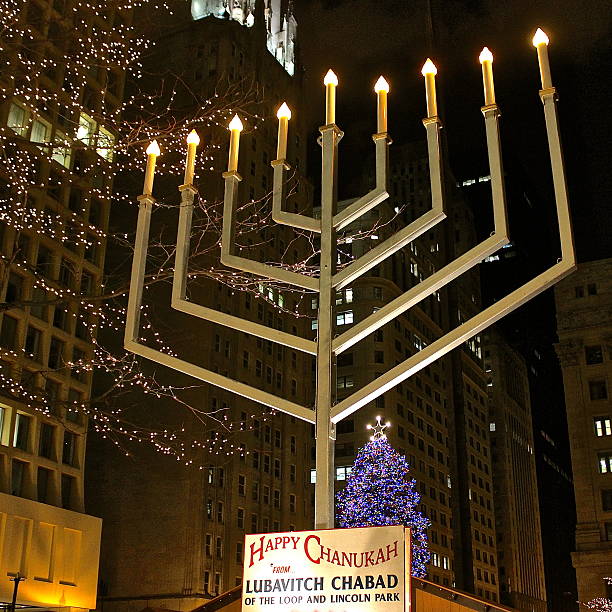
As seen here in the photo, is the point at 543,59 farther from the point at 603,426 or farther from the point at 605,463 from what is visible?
the point at 603,426

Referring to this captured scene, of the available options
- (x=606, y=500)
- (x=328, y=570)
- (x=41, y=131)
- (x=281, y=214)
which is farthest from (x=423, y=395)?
(x=328, y=570)

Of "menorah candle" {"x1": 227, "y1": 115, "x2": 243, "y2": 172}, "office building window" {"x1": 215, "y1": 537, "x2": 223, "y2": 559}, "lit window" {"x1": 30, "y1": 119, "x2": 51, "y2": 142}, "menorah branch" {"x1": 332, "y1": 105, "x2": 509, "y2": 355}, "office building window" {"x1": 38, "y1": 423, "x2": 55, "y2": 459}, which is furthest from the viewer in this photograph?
→ "office building window" {"x1": 215, "y1": 537, "x2": 223, "y2": 559}

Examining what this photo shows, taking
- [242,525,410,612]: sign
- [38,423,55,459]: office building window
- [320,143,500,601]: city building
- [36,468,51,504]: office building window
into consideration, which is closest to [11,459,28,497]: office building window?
[36,468,51,504]: office building window

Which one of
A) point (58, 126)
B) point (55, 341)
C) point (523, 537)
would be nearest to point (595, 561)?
point (55, 341)

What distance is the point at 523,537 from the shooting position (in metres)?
101

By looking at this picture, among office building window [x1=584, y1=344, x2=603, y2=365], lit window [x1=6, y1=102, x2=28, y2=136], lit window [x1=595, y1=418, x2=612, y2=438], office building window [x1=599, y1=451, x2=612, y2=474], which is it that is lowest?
office building window [x1=599, y1=451, x2=612, y2=474]

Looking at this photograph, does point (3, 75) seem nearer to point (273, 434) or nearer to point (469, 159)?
point (273, 434)

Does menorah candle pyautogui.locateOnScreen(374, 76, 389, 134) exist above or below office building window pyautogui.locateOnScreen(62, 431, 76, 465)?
below

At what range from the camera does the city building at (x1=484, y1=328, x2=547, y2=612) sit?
9506 centimetres

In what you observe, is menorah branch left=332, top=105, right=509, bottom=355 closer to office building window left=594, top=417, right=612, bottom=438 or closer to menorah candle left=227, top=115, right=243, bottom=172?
menorah candle left=227, top=115, right=243, bottom=172

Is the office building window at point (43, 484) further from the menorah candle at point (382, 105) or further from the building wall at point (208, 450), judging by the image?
the menorah candle at point (382, 105)

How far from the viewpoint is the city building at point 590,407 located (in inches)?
1812

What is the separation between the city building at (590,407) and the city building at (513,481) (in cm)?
4788

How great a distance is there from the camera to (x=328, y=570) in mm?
3492
